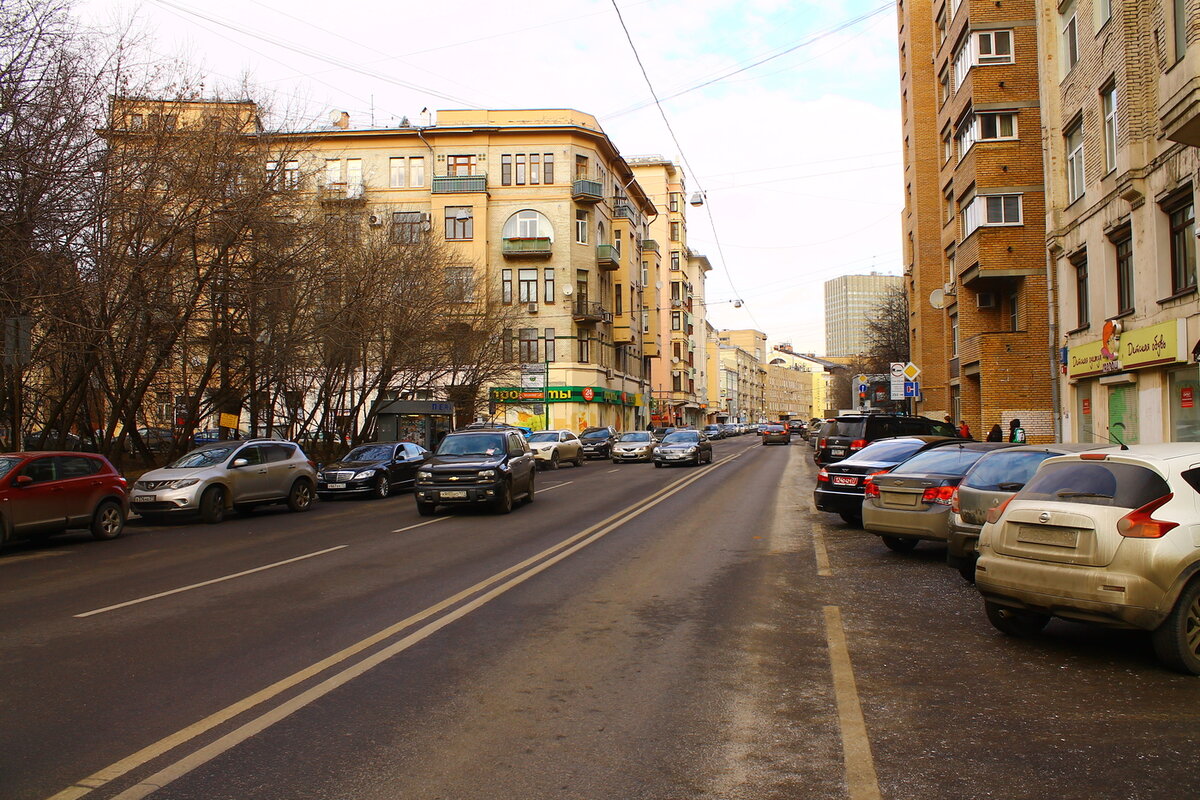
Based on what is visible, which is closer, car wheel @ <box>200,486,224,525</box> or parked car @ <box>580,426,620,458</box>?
car wheel @ <box>200,486,224,525</box>

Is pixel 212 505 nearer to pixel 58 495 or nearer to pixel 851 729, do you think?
pixel 58 495

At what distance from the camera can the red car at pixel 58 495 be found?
13859mm

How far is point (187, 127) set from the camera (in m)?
21.2

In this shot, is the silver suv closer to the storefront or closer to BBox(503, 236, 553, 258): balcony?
the storefront

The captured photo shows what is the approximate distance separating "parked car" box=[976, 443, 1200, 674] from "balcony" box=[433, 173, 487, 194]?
5179 centimetres

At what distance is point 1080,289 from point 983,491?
55.5 ft

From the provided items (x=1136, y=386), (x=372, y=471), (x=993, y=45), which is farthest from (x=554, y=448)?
(x=1136, y=386)

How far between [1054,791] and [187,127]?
2220 cm

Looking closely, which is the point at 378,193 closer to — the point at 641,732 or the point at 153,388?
the point at 153,388

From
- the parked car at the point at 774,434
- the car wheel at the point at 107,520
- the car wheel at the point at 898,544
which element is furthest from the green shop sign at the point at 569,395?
the car wheel at the point at 898,544

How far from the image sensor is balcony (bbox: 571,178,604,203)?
57656 mm

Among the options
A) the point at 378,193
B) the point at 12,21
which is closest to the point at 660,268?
the point at 378,193

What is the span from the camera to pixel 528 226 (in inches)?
2271

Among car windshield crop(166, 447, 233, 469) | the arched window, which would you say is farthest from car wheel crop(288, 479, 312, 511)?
the arched window
